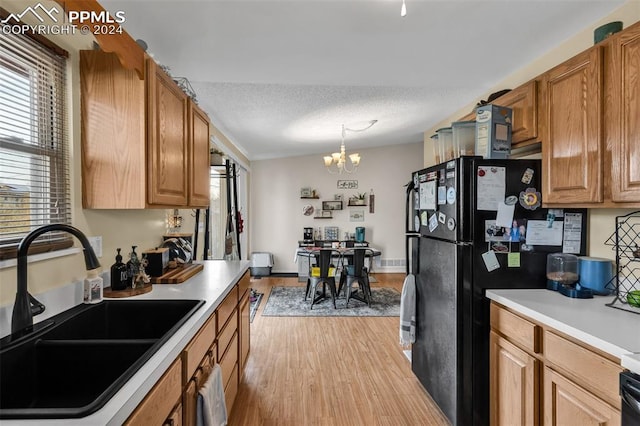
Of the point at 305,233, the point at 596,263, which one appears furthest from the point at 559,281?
the point at 305,233

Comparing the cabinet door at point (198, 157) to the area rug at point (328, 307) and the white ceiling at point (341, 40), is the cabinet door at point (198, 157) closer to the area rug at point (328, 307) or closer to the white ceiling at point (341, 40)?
the white ceiling at point (341, 40)

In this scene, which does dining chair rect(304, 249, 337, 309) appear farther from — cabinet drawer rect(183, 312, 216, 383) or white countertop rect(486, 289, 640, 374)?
cabinet drawer rect(183, 312, 216, 383)

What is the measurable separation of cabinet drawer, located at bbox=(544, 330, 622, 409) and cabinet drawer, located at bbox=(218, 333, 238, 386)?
1608 mm

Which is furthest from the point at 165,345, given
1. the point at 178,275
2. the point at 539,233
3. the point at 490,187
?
the point at 539,233

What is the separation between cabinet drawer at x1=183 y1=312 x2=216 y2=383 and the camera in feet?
3.78

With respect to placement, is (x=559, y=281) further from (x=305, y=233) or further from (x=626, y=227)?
(x=305, y=233)

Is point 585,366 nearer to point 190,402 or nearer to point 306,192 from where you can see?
point 190,402

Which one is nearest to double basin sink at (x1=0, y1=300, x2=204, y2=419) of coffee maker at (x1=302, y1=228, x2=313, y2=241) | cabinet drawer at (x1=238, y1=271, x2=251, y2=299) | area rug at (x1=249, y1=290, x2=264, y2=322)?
cabinet drawer at (x1=238, y1=271, x2=251, y2=299)

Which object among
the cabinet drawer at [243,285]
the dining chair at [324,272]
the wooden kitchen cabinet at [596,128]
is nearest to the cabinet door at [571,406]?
the wooden kitchen cabinet at [596,128]

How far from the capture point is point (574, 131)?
1609 mm

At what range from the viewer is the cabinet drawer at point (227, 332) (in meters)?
1.68

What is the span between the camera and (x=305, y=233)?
20.9ft

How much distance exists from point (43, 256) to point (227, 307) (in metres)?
0.90

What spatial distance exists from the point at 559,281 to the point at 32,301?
8.24 ft
